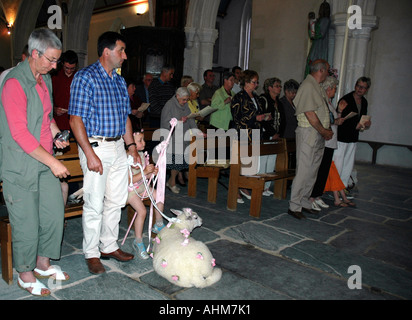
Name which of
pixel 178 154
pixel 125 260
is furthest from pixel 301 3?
pixel 125 260

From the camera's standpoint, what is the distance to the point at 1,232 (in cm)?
270

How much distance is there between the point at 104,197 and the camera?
3.00 m

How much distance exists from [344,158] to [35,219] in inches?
185

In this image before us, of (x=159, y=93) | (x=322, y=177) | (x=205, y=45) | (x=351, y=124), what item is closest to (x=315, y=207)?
(x=322, y=177)

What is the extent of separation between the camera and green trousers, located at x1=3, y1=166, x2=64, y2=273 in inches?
94.9

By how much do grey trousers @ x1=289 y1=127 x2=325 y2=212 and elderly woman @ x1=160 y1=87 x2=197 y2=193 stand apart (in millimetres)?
1705

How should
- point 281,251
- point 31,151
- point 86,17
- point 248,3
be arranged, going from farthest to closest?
point 248,3 < point 86,17 < point 281,251 < point 31,151

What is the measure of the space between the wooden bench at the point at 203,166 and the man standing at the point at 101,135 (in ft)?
7.37

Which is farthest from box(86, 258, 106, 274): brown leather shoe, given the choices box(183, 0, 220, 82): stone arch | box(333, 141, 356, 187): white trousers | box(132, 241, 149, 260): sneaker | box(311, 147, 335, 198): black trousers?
box(183, 0, 220, 82): stone arch

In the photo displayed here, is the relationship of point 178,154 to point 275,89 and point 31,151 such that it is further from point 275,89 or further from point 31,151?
point 31,151

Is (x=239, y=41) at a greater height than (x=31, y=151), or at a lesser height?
greater

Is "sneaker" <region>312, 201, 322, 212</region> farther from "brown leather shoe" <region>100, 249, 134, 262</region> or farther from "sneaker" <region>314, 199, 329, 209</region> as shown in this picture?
"brown leather shoe" <region>100, 249, 134, 262</region>

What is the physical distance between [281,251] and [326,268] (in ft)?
1.54
